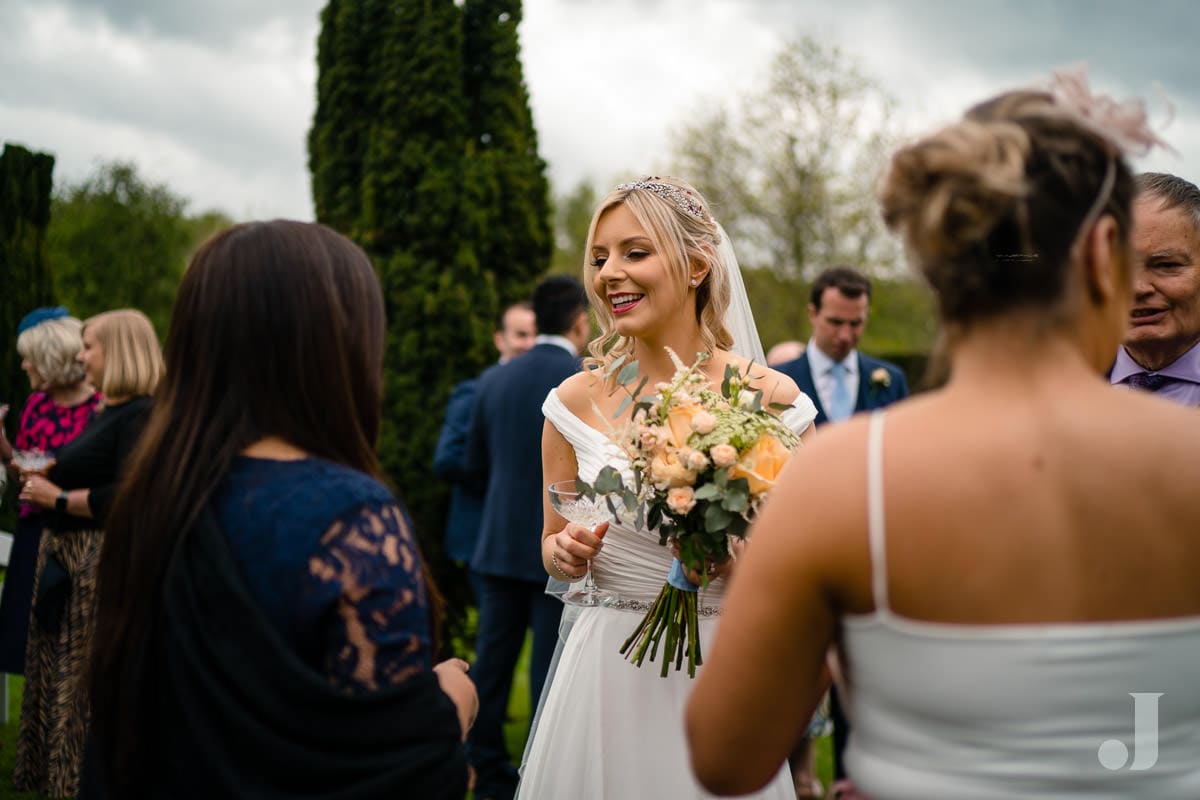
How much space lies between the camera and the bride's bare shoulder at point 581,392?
357cm

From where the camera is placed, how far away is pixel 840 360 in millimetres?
6539

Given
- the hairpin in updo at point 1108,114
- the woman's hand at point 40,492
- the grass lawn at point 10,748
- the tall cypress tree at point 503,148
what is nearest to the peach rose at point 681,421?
the hairpin in updo at point 1108,114

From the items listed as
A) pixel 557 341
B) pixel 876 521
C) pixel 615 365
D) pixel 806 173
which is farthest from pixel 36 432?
pixel 806 173

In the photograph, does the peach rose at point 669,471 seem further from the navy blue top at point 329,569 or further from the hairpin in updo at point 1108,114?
the hairpin in updo at point 1108,114

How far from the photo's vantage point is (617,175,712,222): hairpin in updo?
3561mm

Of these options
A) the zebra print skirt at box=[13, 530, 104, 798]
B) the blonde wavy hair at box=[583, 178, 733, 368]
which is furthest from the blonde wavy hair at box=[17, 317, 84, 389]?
the blonde wavy hair at box=[583, 178, 733, 368]

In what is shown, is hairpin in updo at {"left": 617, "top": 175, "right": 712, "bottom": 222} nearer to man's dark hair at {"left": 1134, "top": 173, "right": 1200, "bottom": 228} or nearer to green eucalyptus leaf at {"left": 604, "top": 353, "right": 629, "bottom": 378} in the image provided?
green eucalyptus leaf at {"left": 604, "top": 353, "right": 629, "bottom": 378}

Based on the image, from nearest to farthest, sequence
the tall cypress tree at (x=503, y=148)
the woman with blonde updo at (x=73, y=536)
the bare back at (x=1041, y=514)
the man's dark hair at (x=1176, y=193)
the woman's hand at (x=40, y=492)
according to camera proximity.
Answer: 1. the bare back at (x=1041, y=514)
2. the man's dark hair at (x=1176, y=193)
3. the woman with blonde updo at (x=73, y=536)
4. the woman's hand at (x=40, y=492)
5. the tall cypress tree at (x=503, y=148)

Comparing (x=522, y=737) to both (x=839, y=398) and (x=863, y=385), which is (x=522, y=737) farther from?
(x=863, y=385)

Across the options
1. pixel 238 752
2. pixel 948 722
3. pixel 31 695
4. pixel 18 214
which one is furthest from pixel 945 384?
pixel 18 214

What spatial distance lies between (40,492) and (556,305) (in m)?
3.38

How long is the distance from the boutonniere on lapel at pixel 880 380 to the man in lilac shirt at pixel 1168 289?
10.0 ft

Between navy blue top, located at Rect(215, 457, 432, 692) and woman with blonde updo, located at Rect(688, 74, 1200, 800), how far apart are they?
0.68m

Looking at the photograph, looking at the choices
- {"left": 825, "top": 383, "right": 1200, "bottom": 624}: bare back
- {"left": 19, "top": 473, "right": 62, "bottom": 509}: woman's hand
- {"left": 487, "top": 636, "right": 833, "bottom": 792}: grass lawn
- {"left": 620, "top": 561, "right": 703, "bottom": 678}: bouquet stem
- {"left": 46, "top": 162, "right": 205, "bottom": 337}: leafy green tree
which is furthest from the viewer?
{"left": 46, "top": 162, "right": 205, "bottom": 337}: leafy green tree
